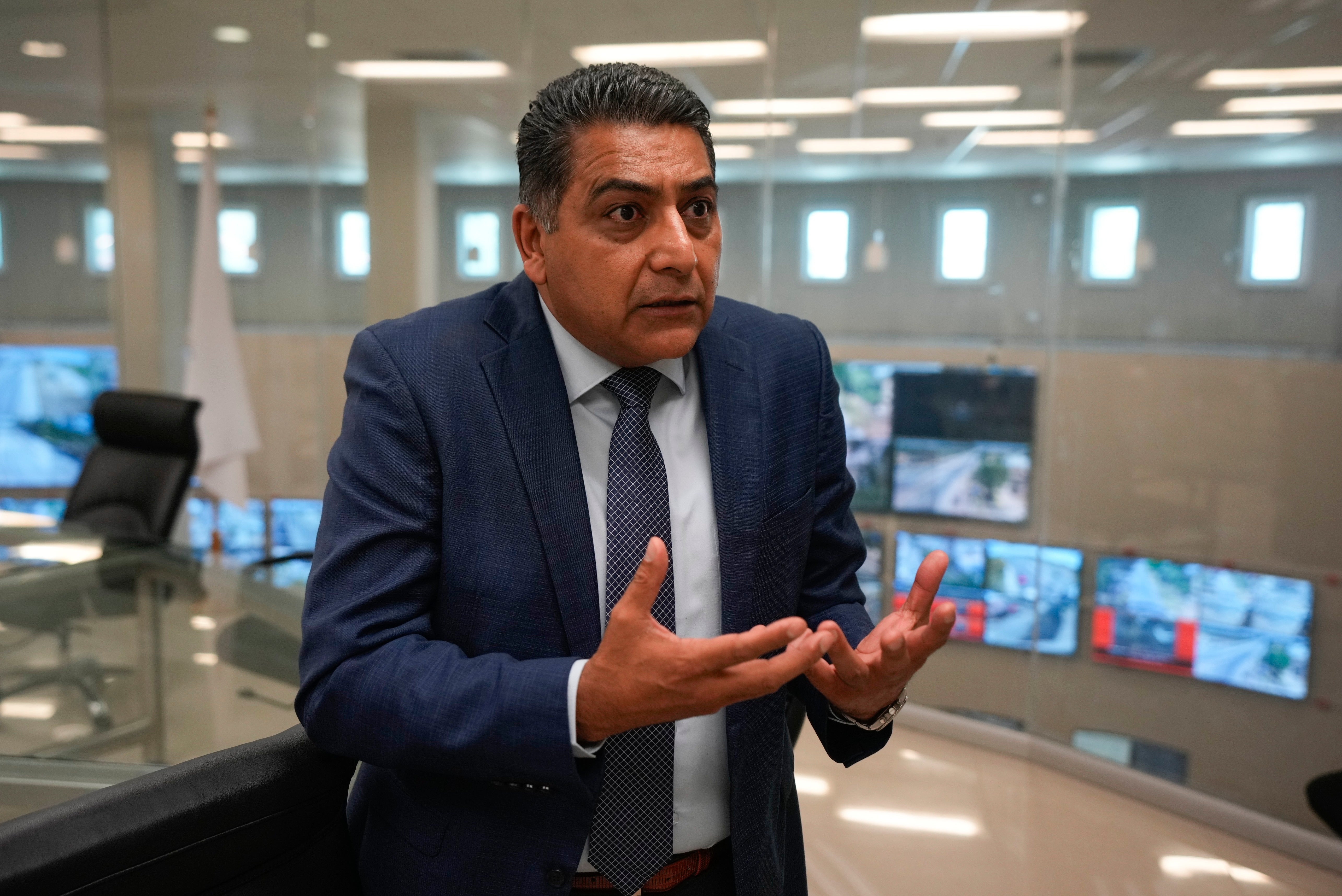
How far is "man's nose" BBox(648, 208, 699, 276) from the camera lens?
1.06 m

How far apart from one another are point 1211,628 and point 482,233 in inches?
158

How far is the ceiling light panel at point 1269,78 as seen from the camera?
3035mm

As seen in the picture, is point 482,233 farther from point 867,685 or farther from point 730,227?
point 867,685

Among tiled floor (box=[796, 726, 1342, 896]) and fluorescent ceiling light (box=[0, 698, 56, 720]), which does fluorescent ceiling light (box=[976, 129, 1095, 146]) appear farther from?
fluorescent ceiling light (box=[0, 698, 56, 720])

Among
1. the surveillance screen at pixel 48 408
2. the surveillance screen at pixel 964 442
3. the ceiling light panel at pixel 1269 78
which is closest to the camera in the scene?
the ceiling light panel at pixel 1269 78

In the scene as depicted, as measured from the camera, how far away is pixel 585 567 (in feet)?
3.51

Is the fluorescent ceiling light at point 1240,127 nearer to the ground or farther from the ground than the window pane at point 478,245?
farther from the ground

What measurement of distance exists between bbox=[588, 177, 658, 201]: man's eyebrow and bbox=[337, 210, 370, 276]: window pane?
497cm

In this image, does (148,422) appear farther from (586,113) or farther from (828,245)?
(586,113)

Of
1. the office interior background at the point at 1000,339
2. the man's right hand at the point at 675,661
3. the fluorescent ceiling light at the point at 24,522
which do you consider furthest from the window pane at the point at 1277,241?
the fluorescent ceiling light at the point at 24,522

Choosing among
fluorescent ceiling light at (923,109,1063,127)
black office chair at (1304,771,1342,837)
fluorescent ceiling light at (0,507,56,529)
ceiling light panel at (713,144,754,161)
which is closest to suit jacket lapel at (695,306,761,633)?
black office chair at (1304,771,1342,837)

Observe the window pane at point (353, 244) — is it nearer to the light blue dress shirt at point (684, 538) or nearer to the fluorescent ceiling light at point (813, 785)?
the fluorescent ceiling light at point (813, 785)

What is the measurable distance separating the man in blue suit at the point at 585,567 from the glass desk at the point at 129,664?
1118 mm

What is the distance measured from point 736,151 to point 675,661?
4070 mm
